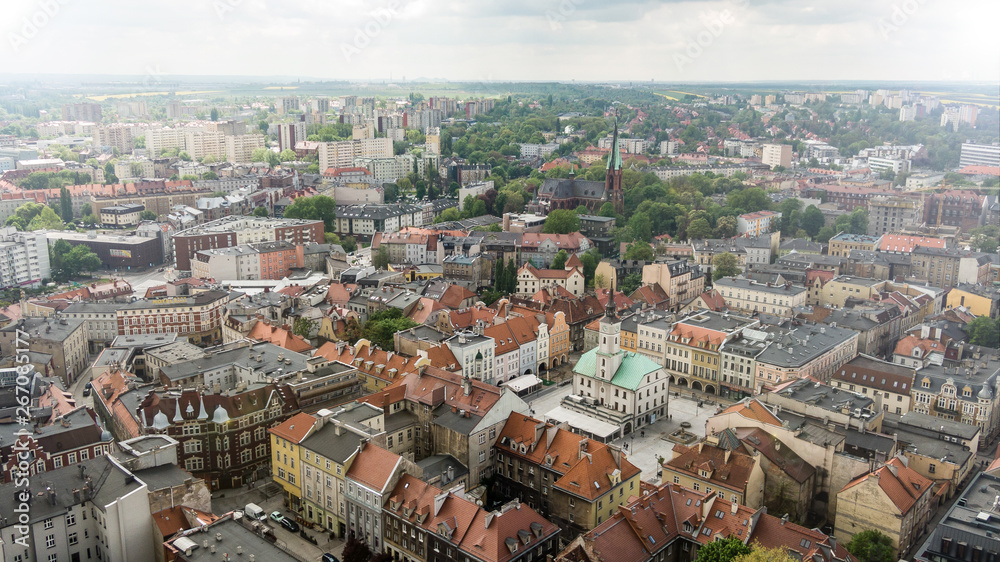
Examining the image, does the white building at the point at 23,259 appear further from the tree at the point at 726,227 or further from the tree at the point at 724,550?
the tree at the point at 724,550

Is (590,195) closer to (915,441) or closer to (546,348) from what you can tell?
(546,348)

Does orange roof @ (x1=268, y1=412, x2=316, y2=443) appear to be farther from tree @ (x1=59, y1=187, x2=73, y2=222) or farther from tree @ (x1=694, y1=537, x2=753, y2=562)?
tree @ (x1=59, y1=187, x2=73, y2=222)

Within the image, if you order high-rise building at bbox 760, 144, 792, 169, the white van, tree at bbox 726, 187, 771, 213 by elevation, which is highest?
high-rise building at bbox 760, 144, 792, 169

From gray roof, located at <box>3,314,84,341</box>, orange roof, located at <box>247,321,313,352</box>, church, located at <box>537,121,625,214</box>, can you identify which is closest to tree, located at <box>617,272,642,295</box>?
church, located at <box>537,121,625,214</box>

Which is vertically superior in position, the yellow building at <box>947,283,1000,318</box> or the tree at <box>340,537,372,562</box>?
the yellow building at <box>947,283,1000,318</box>

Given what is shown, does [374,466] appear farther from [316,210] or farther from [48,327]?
[316,210]

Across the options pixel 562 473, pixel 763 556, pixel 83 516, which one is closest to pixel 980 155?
pixel 562 473

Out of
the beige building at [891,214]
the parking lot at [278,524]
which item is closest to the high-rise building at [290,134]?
the beige building at [891,214]

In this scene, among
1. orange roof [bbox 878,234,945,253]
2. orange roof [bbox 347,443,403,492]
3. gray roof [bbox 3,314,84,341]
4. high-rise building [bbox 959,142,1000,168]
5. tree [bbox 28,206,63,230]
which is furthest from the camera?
high-rise building [bbox 959,142,1000,168]
